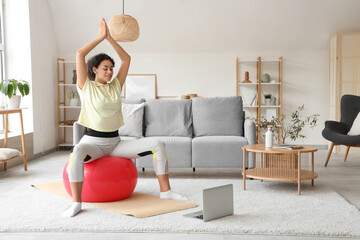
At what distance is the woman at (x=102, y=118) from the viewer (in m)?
3.23

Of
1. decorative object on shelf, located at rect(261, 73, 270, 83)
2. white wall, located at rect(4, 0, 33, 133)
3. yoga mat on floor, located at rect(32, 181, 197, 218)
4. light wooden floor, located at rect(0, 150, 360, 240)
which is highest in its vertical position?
white wall, located at rect(4, 0, 33, 133)

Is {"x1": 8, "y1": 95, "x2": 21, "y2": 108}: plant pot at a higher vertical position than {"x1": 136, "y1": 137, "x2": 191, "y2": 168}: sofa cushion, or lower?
higher

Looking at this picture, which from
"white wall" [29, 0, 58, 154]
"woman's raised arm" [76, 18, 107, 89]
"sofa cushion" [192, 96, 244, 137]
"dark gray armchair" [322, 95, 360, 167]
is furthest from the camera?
"white wall" [29, 0, 58, 154]

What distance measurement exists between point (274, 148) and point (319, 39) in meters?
3.60

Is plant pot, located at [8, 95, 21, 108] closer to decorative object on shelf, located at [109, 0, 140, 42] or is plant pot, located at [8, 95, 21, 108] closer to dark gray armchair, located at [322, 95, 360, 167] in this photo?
decorative object on shelf, located at [109, 0, 140, 42]

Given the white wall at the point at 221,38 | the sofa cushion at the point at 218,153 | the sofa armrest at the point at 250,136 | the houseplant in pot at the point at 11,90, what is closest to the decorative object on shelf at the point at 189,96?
the white wall at the point at 221,38

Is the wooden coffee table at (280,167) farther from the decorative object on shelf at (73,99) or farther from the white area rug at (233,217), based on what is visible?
the decorative object on shelf at (73,99)

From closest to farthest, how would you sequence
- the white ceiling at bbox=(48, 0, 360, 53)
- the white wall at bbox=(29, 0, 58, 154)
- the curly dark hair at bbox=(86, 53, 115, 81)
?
the curly dark hair at bbox=(86, 53, 115, 81)
the white wall at bbox=(29, 0, 58, 154)
the white ceiling at bbox=(48, 0, 360, 53)

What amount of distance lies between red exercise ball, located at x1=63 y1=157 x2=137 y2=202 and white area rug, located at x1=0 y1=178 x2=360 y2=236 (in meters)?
0.12

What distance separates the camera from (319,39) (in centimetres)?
684

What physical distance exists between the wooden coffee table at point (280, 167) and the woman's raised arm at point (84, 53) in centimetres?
159

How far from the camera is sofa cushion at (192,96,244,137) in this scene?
4.79 m

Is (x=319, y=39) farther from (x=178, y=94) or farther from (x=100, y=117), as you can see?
(x=100, y=117)

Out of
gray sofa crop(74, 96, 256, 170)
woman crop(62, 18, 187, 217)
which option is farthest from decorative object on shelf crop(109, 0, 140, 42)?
woman crop(62, 18, 187, 217)
